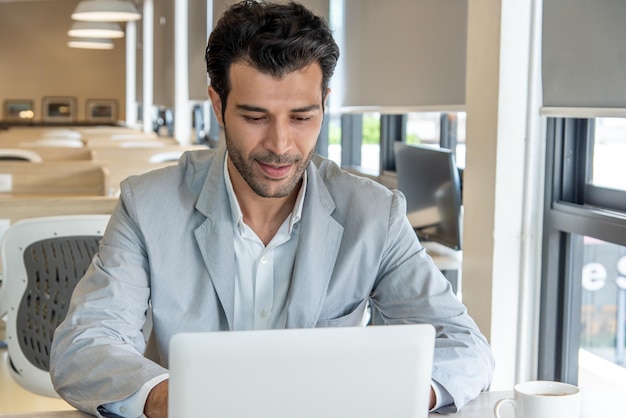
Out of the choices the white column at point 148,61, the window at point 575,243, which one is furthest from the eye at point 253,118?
the white column at point 148,61

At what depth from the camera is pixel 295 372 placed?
994mm

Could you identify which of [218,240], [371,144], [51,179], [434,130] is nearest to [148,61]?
[51,179]

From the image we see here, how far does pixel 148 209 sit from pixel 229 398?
69cm

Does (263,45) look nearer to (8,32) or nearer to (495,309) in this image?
(495,309)

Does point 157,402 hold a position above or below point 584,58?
below

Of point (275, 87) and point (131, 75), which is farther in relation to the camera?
point (131, 75)

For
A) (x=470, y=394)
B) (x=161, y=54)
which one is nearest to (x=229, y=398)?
(x=470, y=394)

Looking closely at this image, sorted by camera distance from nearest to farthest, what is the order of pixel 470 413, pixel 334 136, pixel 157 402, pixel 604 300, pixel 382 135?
pixel 157 402 < pixel 470 413 < pixel 604 300 < pixel 382 135 < pixel 334 136

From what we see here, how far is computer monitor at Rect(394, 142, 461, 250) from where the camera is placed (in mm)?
3264

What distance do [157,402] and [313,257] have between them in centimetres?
42

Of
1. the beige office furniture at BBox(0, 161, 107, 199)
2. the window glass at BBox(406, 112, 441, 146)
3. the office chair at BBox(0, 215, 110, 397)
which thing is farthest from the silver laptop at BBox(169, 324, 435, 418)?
the beige office furniture at BBox(0, 161, 107, 199)

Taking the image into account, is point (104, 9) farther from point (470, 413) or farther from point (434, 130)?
point (470, 413)

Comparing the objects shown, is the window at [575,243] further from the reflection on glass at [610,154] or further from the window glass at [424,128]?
the window glass at [424,128]

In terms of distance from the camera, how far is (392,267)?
1680mm
